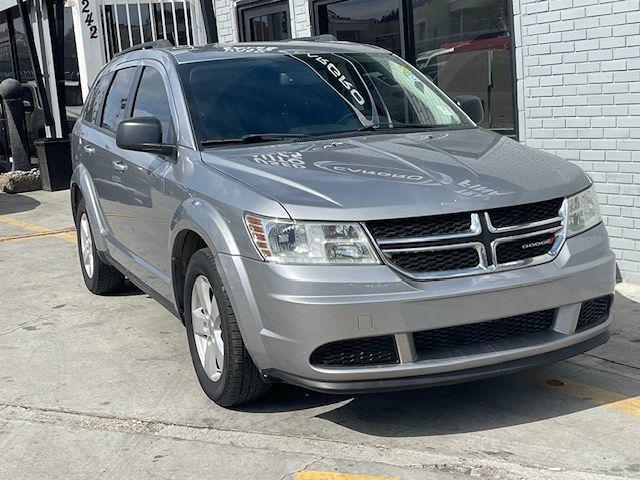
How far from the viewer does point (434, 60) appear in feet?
28.4

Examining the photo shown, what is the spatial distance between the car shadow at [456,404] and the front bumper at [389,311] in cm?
37

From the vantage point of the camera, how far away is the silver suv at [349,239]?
12.1ft

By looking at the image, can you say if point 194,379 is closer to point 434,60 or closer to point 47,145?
point 434,60

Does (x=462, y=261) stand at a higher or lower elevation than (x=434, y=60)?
lower

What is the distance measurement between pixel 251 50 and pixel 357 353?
7.76ft

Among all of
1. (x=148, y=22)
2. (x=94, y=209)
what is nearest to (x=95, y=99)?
(x=94, y=209)

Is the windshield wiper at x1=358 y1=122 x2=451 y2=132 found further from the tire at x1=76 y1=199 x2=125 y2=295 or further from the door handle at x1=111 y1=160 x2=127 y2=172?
the tire at x1=76 y1=199 x2=125 y2=295

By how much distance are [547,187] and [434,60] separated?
4883mm

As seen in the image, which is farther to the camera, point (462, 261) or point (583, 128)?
point (583, 128)

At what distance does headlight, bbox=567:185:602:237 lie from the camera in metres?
4.05

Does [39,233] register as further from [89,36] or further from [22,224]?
[89,36]

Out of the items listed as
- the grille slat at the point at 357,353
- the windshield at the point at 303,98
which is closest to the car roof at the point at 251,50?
the windshield at the point at 303,98

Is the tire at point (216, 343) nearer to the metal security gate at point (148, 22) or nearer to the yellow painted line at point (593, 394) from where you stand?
the yellow painted line at point (593, 394)

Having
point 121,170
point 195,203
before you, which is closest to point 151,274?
point 121,170
